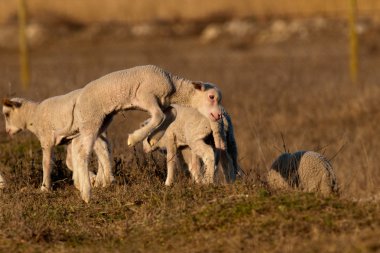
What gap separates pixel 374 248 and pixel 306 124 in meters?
11.1

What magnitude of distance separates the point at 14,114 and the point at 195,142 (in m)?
2.13

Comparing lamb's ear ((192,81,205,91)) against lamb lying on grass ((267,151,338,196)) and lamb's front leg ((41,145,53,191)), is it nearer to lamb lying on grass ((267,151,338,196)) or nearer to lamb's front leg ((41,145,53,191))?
lamb lying on grass ((267,151,338,196))

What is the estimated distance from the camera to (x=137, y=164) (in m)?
10.4

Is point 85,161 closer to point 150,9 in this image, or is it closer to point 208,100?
point 208,100

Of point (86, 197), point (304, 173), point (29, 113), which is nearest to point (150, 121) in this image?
point (86, 197)

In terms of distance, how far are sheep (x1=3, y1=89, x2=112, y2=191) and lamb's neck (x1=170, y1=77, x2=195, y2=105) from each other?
48.2 inches

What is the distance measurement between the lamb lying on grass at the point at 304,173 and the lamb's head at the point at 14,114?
293 cm

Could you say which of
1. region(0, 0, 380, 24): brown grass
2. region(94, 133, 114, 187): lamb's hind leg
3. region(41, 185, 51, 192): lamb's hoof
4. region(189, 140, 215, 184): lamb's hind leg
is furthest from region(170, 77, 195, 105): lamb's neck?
region(0, 0, 380, 24): brown grass

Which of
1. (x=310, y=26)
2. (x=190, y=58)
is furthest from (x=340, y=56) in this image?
(x=310, y=26)

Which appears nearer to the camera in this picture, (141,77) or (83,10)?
(141,77)

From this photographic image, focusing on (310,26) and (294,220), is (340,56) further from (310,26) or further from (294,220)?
(294,220)

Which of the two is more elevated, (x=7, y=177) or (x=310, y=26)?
(x=310, y=26)

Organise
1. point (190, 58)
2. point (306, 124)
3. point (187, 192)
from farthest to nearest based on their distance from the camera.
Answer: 1. point (190, 58)
2. point (306, 124)
3. point (187, 192)

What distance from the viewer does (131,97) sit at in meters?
8.95
